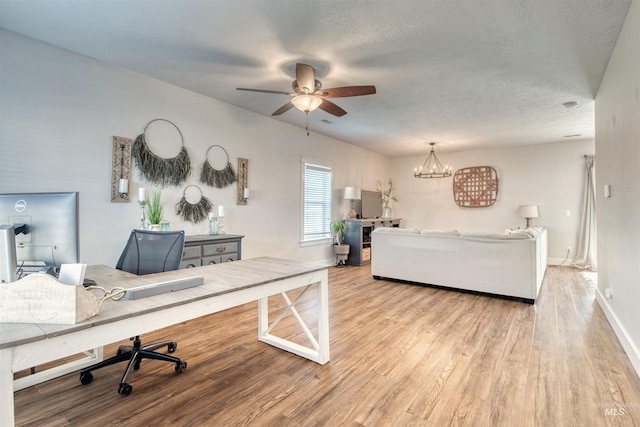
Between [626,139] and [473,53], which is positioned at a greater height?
[473,53]

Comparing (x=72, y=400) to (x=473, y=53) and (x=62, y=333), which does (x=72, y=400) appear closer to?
(x=62, y=333)

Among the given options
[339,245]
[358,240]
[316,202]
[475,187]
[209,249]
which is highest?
[475,187]

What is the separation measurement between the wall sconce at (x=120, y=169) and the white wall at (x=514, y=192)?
6557 mm

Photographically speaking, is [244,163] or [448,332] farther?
[244,163]

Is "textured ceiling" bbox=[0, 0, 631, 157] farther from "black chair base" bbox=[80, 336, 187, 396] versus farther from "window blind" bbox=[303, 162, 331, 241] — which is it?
"black chair base" bbox=[80, 336, 187, 396]

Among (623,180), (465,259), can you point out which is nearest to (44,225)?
(623,180)

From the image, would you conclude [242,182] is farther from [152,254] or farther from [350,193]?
[350,193]

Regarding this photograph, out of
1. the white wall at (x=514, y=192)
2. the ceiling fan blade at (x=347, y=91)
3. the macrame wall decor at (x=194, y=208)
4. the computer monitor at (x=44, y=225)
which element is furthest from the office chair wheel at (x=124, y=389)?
the white wall at (x=514, y=192)

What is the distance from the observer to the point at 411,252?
4527 mm

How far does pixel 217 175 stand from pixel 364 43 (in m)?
2.48

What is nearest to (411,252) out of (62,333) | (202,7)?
(202,7)

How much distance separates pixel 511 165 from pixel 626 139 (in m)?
4.78

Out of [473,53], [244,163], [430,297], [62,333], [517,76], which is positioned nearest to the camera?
[62,333]

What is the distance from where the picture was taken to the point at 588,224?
6.02 metres
